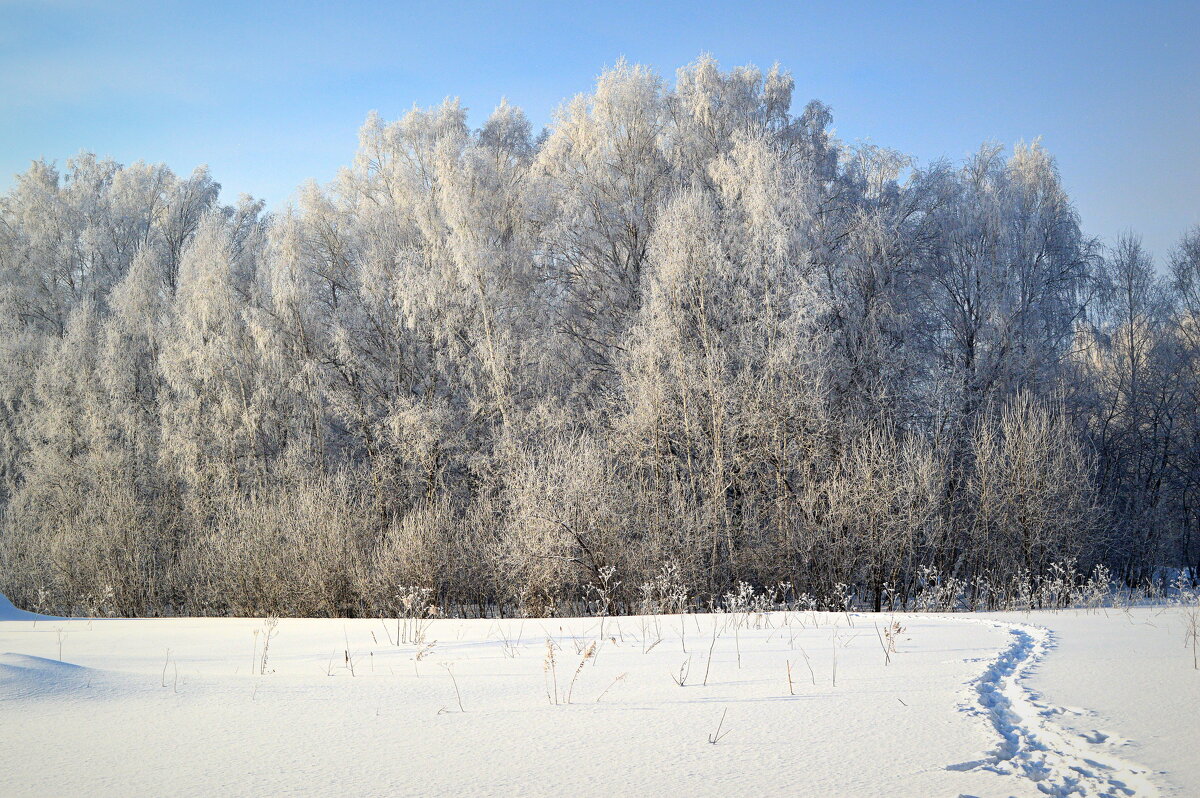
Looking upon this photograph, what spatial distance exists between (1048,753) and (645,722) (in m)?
1.49

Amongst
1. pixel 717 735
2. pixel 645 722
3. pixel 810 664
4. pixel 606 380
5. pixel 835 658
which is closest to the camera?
pixel 717 735

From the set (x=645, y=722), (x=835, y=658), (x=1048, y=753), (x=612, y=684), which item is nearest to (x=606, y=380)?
(x=835, y=658)

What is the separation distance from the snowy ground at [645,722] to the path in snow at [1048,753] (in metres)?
0.01

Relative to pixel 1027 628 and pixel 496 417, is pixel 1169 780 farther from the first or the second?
pixel 496 417


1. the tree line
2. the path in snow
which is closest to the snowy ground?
the path in snow

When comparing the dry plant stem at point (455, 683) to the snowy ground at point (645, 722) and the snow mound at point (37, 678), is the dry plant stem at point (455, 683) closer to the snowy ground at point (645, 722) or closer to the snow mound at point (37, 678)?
the snowy ground at point (645, 722)

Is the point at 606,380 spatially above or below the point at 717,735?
above

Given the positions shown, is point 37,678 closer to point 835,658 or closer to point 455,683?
point 455,683

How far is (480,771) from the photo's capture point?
8.42 ft

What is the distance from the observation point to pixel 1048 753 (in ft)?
8.71

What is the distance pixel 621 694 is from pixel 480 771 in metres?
1.41

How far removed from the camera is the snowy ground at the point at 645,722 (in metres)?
2.48

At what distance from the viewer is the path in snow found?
2363mm

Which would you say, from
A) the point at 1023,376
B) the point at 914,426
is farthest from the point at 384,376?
the point at 1023,376
